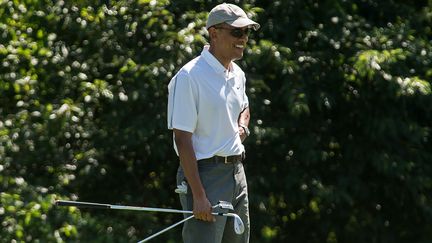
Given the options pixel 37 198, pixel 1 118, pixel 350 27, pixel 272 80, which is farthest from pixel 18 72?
pixel 350 27

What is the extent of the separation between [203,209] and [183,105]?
1.60ft

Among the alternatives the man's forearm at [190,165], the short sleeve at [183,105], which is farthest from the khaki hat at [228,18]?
the man's forearm at [190,165]

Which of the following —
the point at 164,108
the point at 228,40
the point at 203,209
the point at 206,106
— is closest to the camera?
the point at 203,209

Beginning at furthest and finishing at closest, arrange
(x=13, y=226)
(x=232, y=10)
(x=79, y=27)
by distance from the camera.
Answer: (x=79, y=27) < (x=13, y=226) < (x=232, y=10)

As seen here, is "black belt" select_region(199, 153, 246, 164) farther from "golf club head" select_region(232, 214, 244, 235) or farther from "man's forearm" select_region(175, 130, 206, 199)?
"golf club head" select_region(232, 214, 244, 235)

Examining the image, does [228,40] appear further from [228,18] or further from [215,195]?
[215,195]

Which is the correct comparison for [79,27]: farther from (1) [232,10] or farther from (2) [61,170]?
(1) [232,10]

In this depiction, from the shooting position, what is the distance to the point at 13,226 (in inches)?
251

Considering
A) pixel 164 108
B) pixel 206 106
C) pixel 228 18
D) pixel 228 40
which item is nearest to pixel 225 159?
pixel 206 106

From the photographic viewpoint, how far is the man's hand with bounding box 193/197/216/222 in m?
4.44

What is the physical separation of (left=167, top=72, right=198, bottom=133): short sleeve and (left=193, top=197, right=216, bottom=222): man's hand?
1.08ft

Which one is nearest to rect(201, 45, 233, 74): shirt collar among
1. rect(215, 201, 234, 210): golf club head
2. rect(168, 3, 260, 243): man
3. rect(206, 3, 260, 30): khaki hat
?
rect(168, 3, 260, 243): man

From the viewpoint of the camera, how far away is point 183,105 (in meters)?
4.48

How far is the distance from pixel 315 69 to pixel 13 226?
2.40m
